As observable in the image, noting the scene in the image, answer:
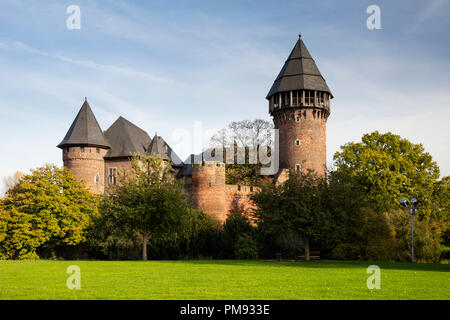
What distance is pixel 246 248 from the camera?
113 ft

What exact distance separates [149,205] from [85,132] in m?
19.8

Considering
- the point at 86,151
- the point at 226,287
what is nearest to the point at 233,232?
the point at 86,151

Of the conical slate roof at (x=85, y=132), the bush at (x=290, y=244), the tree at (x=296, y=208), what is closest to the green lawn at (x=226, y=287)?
the tree at (x=296, y=208)

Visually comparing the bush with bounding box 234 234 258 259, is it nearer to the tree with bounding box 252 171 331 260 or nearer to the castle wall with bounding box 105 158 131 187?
the tree with bounding box 252 171 331 260

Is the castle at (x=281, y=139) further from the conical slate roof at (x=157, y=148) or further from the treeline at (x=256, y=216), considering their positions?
the treeline at (x=256, y=216)

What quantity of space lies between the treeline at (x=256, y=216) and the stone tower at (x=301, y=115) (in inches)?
159

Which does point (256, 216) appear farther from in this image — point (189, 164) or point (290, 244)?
point (189, 164)

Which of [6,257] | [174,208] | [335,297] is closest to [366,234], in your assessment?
[174,208]

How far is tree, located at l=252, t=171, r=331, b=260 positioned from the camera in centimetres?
2866

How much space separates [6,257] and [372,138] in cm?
3243

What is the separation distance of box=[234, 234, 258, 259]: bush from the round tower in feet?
26.0
